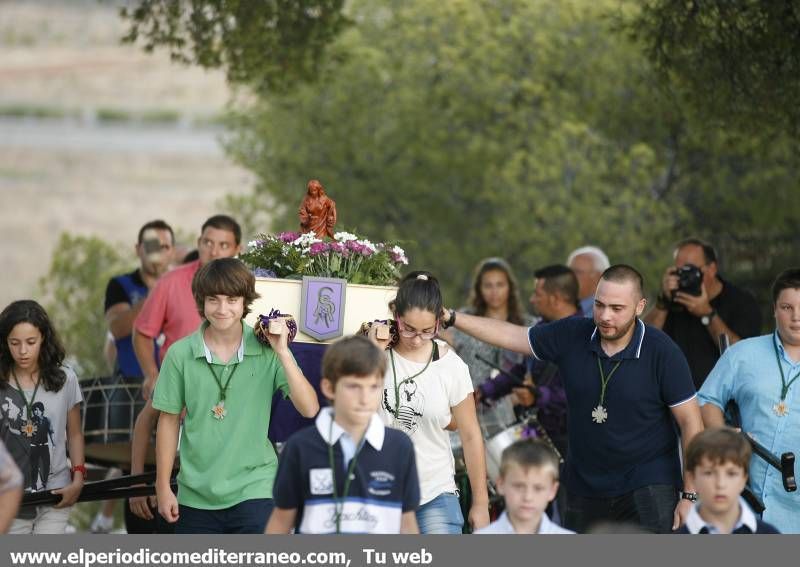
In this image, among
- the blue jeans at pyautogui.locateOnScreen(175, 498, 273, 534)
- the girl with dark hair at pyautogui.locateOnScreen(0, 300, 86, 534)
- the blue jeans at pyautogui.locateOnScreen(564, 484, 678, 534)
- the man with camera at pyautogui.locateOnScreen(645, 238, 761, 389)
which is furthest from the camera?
the man with camera at pyautogui.locateOnScreen(645, 238, 761, 389)

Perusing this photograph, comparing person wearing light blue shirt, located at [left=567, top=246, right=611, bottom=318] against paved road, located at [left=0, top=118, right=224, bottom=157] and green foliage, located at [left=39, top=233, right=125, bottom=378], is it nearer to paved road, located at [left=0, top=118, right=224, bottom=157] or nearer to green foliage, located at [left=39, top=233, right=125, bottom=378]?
green foliage, located at [left=39, top=233, right=125, bottom=378]

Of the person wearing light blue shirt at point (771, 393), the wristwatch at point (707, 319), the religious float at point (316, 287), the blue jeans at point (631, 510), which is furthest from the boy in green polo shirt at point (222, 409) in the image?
the wristwatch at point (707, 319)

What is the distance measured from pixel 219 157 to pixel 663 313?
38.7m

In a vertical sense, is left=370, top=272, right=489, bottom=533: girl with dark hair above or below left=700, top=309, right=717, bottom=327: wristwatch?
below

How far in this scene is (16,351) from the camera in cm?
851

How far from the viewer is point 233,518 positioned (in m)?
7.24

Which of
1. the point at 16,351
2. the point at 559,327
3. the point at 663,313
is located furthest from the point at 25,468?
the point at 663,313

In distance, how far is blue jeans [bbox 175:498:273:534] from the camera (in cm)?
721

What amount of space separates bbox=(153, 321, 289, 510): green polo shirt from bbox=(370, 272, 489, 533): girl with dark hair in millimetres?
582

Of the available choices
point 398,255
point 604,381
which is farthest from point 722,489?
point 398,255

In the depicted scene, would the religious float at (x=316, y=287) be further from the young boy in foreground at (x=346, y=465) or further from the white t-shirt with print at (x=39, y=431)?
the young boy in foreground at (x=346, y=465)

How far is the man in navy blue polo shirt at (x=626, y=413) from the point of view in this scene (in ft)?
26.3

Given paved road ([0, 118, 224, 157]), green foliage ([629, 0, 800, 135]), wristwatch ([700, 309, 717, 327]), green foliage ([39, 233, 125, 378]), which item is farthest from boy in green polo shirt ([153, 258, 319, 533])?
paved road ([0, 118, 224, 157])

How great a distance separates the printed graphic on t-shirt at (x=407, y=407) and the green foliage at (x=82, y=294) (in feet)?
56.0
